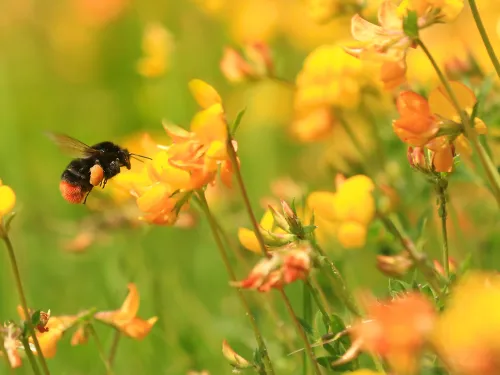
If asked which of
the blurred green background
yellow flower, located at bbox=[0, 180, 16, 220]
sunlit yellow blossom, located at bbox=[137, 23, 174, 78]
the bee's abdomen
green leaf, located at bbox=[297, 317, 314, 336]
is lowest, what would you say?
the blurred green background

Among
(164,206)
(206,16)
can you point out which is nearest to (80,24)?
(206,16)

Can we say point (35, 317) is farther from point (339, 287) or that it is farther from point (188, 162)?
point (339, 287)

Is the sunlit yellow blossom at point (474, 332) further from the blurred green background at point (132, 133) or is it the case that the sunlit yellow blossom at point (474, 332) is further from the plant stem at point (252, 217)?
the blurred green background at point (132, 133)

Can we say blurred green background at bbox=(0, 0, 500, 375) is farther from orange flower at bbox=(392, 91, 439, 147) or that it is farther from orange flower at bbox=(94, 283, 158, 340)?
orange flower at bbox=(94, 283, 158, 340)

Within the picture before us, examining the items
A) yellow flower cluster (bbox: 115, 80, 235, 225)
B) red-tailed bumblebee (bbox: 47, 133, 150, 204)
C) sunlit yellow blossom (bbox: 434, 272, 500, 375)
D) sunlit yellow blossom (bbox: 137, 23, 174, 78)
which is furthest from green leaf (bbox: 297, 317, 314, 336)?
Answer: sunlit yellow blossom (bbox: 137, 23, 174, 78)

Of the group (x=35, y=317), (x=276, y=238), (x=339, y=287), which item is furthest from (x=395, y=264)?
(x=35, y=317)

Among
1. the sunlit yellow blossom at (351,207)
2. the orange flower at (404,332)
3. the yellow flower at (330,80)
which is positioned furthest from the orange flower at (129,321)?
the yellow flower at (330,80)

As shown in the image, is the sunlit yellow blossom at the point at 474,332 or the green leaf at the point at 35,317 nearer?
the sunlit yellow blossom at the point at 474,332
